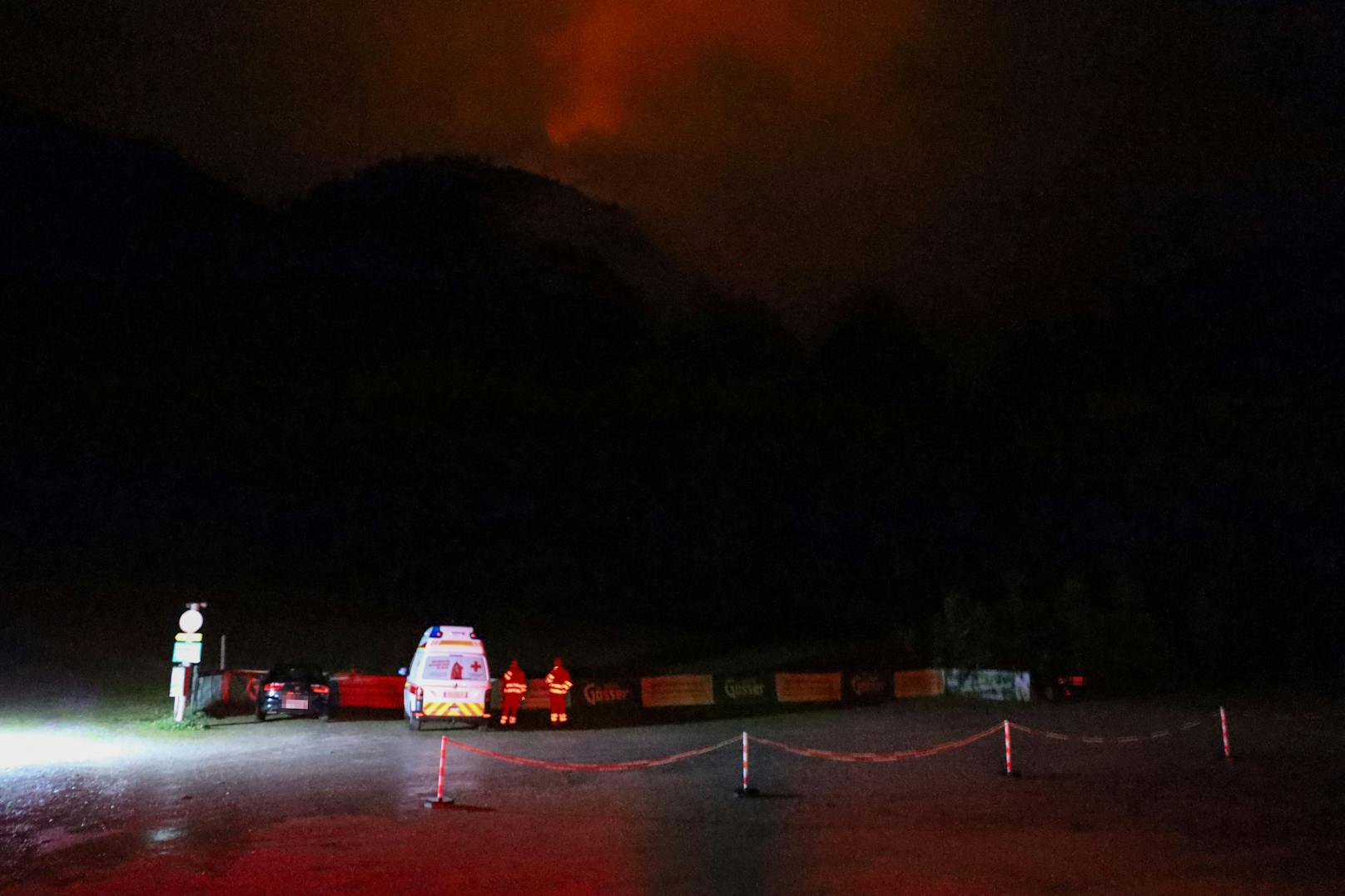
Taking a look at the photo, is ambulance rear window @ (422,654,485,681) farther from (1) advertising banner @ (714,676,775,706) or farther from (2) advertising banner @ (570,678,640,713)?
(1) advertising banner @ (714,676,775,706)

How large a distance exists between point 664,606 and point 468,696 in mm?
51849

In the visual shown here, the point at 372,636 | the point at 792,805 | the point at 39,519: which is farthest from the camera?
the point at 39,519

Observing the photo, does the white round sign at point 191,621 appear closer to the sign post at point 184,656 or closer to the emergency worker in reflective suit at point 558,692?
the sign post at point 184,656

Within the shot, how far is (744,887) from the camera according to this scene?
8.98 m

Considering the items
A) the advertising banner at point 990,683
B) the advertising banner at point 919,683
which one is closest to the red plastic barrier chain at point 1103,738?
the advertising banner at point 990,683

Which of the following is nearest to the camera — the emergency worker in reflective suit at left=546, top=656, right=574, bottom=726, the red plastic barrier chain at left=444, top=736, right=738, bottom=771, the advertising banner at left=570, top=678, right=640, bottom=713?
the red plastic barrier chain at left=444, top=736, right=738, bottom=771

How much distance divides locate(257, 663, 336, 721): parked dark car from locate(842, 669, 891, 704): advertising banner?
50.9 feet

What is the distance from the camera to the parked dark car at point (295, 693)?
24922 millimetres

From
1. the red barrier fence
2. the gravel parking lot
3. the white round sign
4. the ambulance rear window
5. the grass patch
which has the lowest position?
the gravel parking lot

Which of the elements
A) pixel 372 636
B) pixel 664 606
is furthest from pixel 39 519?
pixel 664 606

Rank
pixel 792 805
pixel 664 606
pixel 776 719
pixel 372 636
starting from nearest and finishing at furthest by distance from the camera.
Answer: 1. pixel 792 805
2. pixel 776 719
3. pixel 372 636
4. pixel 664 606

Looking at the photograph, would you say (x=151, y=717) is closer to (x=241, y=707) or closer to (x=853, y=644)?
(x=241, y=707)

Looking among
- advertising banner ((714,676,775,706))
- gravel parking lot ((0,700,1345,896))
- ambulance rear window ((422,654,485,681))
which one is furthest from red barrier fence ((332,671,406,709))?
advertising banner ((714,676,775,706))

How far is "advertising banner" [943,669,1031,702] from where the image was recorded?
33312 mm
